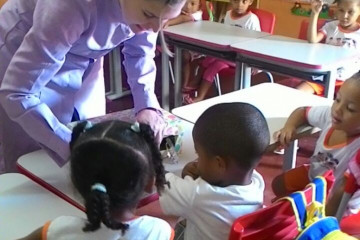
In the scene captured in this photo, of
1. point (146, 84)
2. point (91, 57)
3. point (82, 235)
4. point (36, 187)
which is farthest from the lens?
point (146, 84)

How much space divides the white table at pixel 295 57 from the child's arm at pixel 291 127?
0.89m

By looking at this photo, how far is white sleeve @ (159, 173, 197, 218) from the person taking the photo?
1.24 metres

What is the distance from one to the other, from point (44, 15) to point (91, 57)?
0.28 m

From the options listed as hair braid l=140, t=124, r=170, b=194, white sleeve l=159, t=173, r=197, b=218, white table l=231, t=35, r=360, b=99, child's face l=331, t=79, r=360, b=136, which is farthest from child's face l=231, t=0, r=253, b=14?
hair braid l=140, t=124, r=170, b=194

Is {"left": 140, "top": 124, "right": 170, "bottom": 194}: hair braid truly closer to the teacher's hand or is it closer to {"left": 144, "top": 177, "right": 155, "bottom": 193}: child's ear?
{"left": 144, "top": 177, "right": 155, "bottom": 193}: child's ear

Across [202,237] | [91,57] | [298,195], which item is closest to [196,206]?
[202,237]

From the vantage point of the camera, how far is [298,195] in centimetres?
109

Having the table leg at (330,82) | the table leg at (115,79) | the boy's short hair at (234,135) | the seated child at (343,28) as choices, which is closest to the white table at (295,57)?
the table leg at (330,82)

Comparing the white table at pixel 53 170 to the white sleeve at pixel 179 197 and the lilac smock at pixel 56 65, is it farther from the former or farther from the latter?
the white sleeve at pixel 179 197

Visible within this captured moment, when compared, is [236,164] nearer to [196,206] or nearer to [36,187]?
[196,206]

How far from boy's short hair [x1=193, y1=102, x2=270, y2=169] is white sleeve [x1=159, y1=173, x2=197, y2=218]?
4.0 inches

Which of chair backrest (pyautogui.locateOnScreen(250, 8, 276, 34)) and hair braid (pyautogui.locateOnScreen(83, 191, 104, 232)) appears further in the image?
chair backrest (pyautogui.locateOnScreen(250, 8, 276, 34))

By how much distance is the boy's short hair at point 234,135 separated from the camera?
1240 mm

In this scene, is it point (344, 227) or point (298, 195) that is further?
point (344, 227)
